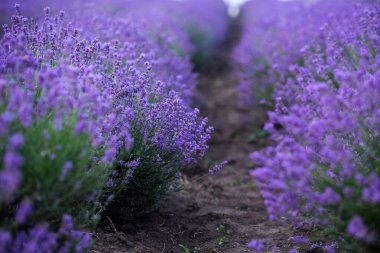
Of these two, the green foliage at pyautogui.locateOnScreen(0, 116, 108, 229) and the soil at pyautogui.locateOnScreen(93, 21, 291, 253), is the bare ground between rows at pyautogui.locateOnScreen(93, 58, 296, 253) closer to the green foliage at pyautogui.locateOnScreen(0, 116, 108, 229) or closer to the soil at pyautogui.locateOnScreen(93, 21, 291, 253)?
the soil at pyautogui.locateOnScreen(93, 21, 291, 253)

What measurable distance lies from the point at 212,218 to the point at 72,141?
1.70 metres

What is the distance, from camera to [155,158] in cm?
271

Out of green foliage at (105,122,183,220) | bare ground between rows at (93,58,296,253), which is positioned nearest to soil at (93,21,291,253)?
bare ground between rows at (93,58,296,253)

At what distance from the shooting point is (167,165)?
2795 mm

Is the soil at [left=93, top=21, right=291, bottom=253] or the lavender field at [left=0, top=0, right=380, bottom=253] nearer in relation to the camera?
the lavender field at [left=0, top=0, right=380, bottom=253]

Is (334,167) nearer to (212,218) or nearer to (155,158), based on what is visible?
(155,158)

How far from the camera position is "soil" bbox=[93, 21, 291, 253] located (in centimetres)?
274

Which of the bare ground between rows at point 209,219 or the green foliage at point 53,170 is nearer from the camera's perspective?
the green foliage at point 53,170

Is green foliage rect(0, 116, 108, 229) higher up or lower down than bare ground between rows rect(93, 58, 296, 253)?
lower down

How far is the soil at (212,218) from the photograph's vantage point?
2.74 meters

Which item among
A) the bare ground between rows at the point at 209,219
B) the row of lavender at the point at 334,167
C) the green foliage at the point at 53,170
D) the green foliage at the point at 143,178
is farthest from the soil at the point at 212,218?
the row of lavender at the point at 334,167

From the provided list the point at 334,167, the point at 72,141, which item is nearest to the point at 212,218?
the point at 334,167

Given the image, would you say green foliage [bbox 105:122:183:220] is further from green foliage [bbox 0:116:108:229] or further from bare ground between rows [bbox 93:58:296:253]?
green foliage [bbox 0:116:108:229]

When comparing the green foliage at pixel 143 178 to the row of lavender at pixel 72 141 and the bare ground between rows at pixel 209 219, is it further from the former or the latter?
the bare ground between rows at pixel 209 219
